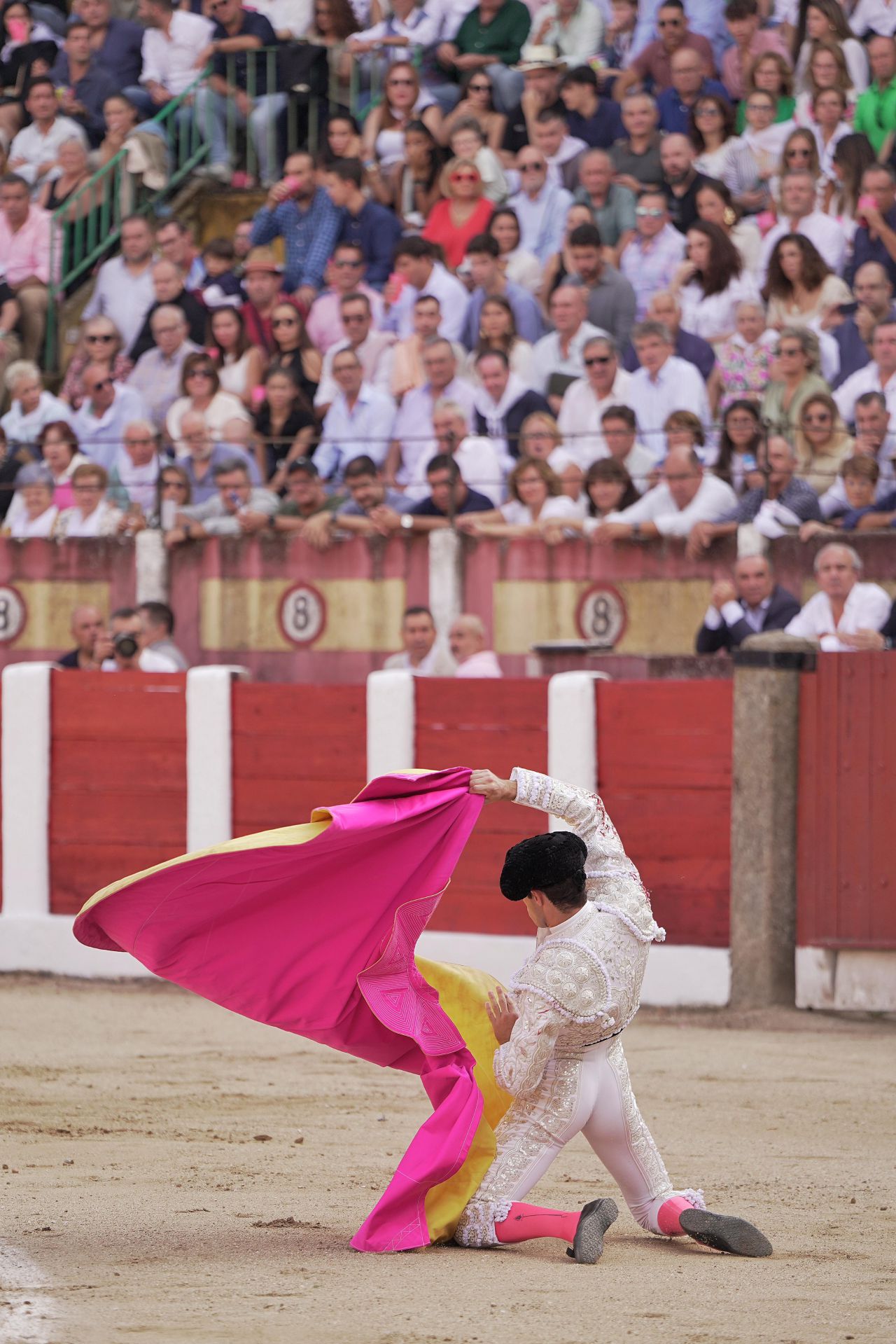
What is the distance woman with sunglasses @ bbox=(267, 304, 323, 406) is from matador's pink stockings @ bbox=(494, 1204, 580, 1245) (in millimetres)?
6718

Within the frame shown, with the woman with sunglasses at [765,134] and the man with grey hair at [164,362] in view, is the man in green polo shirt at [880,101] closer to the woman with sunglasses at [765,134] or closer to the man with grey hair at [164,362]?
the woman with sunglasses at [765,134]

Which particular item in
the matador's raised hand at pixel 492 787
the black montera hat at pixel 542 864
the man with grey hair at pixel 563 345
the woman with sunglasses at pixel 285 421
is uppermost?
the man with grey hair at pixel 563 345

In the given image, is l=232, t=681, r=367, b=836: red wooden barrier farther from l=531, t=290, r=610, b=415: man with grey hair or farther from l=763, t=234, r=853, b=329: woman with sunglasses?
l=763, t=234, r=853, b=329: woman with sunglasses

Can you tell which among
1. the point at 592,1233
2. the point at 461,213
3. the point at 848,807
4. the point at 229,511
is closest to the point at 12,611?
the point at 229,511

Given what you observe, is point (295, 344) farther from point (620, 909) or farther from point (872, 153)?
point (620, 909)

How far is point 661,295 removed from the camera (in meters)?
Result: 9.29

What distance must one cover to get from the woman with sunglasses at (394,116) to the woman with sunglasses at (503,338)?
1.70m

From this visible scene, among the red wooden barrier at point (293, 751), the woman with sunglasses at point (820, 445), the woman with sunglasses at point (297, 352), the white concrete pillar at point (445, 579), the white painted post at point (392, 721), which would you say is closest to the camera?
the white painted post at point (392, 721)

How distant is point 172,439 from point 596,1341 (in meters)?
7.31

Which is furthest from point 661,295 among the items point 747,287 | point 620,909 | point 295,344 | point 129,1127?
point 620,909

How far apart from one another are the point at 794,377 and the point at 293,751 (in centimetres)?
263

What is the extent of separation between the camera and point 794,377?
341 inches

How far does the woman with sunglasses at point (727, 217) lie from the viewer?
31.2 feet

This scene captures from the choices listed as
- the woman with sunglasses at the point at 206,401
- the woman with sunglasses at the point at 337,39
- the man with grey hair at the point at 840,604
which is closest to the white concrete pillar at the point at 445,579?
the woman with sunglasses at the point at 206,401
